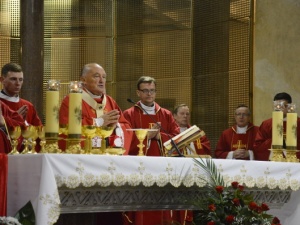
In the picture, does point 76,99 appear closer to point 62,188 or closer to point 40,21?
point 62,188

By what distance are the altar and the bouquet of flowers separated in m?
0.08

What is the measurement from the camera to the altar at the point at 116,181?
450cm

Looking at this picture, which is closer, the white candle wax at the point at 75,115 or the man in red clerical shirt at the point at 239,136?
the white candle wax at the point at 75,115

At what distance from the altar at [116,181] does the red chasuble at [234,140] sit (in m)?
3.53

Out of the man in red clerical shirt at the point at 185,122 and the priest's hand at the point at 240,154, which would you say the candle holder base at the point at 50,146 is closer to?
the priest's hand at the point at 240,154

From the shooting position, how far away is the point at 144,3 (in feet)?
37.7

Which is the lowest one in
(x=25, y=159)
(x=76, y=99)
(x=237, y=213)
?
(x=237, y=213)

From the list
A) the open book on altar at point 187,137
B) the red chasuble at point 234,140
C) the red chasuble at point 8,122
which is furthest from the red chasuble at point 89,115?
the red chasuble at point 234,140

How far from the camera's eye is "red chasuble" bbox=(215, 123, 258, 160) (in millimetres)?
9430

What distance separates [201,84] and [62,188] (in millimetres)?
6317

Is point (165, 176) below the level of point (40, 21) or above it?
below

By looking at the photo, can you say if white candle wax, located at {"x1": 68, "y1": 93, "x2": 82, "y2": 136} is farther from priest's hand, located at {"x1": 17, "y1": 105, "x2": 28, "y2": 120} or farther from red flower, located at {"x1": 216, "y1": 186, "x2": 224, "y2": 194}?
priest's hand, located at {"x1": 17, "y1": 105, "x2": 28, "y2": 120}

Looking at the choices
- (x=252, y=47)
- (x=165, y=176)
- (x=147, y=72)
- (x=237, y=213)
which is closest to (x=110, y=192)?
(x=165, y=176)

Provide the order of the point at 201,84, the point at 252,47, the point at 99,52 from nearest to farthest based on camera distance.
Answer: the point at 252,47
the point at 201,84
the point at 99,52
